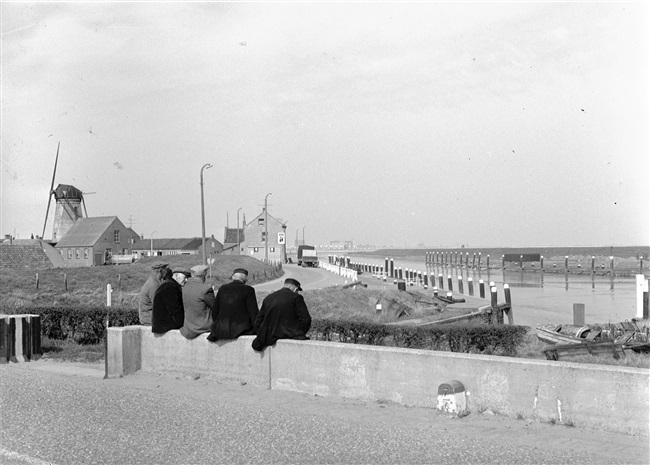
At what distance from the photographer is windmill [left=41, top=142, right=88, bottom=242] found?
118m

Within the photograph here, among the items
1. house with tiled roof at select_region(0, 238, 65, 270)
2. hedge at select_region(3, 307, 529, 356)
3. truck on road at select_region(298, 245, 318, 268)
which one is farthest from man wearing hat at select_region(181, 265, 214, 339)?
truck on road at select_region(298, 245, 318, 268)

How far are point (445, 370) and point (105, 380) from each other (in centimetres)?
612

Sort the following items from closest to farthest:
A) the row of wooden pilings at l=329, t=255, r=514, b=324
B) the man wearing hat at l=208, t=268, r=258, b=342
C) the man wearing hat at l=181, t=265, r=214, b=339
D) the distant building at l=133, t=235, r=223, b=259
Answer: the man wearing hat at l=208, t=268, r=258, b=342 → the man wearing hat at l=181, t=265, r=214, b=339 → the row of wooden pilings at l=329, t=255, r=514, b=324 → the distant building at l=133, t=235, r=223, b=259

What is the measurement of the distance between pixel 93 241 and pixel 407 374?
9927 centimetres

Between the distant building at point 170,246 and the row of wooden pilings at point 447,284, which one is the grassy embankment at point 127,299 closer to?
the row of wooden pilings at point 447,284

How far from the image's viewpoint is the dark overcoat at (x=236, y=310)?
1183 cm

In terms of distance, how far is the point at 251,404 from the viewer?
10625 millimetres

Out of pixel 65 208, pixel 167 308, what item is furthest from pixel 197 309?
pixel 65 208

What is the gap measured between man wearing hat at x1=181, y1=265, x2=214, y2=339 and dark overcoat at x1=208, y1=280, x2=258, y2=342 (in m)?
0.66

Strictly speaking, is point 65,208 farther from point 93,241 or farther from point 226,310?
point 226,310

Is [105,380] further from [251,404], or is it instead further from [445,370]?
[445,370]

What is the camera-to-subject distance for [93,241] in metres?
104

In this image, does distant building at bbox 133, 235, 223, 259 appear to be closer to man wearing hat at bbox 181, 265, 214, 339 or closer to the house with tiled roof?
the house with tiled roof

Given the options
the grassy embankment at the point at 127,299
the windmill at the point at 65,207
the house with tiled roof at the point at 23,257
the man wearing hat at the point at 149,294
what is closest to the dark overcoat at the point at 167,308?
the man wearing hat at the point at 149,294
